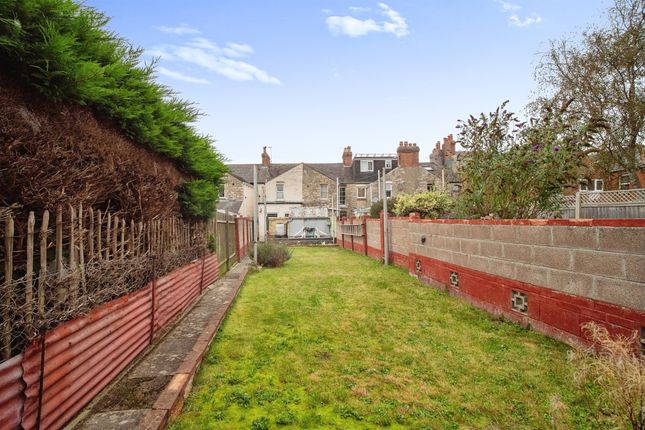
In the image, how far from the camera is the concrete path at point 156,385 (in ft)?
10.0

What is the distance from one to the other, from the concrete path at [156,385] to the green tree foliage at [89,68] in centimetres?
295

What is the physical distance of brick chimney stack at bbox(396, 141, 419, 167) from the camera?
130ft

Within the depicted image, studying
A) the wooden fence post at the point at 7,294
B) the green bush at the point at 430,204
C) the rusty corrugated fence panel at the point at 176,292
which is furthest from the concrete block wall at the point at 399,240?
the wooden fence post at the point at 7,294

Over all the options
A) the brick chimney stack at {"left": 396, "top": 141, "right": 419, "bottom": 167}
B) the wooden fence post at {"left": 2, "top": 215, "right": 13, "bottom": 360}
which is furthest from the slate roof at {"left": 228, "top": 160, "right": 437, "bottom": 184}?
the wooden fence post at {"left": 2, "top": 215, "right": 13, "bottom": 360}

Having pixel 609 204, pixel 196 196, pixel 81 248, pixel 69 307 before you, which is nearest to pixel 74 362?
pixel 69 307

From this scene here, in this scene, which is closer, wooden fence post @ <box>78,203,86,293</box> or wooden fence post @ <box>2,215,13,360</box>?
wooden fence post @ <box>2,215,13,360</box>

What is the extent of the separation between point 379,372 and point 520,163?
193 inches

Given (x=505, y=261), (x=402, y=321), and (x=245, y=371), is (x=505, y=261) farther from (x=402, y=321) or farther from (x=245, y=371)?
(x=245, y=371)

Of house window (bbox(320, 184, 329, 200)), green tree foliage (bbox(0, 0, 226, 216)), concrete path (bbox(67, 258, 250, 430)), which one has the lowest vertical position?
concrete path (bbox(67, 258, 250, 430))

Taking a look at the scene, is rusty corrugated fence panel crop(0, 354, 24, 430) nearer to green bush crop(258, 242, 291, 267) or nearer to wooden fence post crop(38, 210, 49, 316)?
wooden fence post crop(38, 210, 49, 316)

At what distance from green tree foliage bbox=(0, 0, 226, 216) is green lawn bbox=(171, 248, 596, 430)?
132 inches

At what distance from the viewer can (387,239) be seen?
14422 mm

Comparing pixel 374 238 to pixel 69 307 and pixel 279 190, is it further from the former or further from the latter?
pixel 279 190

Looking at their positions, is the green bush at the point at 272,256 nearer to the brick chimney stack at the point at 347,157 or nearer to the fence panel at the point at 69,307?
the fence panel at the point at 69,307
